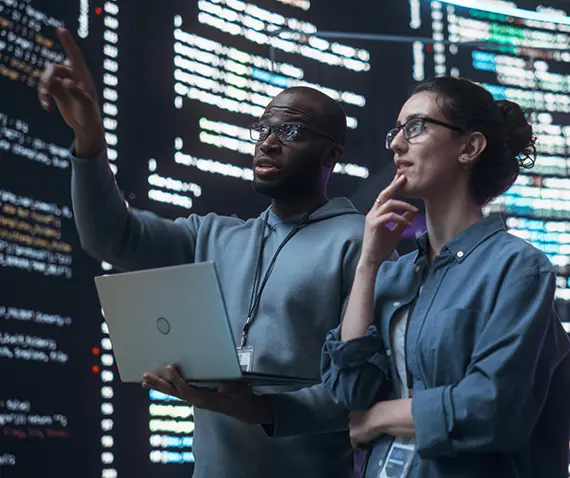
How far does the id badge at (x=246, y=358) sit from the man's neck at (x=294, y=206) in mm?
352

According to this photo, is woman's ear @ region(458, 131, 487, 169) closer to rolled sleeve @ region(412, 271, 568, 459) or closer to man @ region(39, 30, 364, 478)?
rolled sleeve @ region(412, 271, 568, 459)

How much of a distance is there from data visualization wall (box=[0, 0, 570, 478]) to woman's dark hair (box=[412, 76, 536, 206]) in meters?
1.27

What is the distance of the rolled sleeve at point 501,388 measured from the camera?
50.8 inches

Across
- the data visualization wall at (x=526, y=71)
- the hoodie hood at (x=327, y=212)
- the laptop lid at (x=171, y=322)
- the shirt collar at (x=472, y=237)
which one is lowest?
the laptop lid at (x=171, y=322)

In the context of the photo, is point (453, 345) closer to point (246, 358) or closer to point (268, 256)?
point (246, 358)

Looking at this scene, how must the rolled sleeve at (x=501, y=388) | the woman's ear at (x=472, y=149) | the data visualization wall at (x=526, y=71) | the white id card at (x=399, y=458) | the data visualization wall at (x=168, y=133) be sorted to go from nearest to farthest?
the rolled sleeve at (x=501, y=388), the white id card at (x=399, y=458), the woman's ear at (x=472, y=149), the data visualization wall at (x=168, y=133), the data visualization wall at (x=526, y=71)

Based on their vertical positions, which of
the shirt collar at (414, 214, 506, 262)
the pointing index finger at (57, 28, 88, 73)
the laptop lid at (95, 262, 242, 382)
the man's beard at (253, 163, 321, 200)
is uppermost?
the pointing index finger at (57, 28, 88, 73)

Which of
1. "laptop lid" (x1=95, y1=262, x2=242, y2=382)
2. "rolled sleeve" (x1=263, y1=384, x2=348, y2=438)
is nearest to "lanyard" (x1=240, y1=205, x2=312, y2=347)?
"rolled sleeve" (x1=263, y1=384, x2=348, y2=438)

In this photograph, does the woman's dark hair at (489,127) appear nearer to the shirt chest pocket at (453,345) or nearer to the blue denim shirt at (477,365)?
the blue denim shirt at (477,365)

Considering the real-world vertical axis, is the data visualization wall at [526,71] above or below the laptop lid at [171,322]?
above

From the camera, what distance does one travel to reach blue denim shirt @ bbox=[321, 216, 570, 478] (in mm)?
1303

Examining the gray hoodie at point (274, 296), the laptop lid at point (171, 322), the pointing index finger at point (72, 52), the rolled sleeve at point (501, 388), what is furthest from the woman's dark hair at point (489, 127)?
the pointing index finger at point (72, 52)

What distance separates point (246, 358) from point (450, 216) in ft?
1.67

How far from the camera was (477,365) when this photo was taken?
1.33 metres
